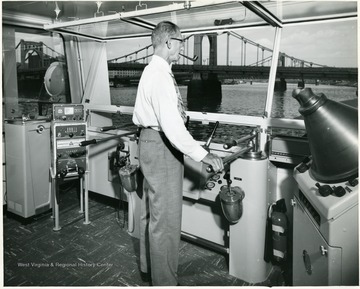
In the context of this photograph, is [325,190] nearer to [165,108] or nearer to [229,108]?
[165,108]

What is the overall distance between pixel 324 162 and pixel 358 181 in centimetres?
15

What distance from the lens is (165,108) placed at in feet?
5.20

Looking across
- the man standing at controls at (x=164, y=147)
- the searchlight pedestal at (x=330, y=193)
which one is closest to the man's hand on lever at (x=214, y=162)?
the man standing at controls at (x=164, y=147)

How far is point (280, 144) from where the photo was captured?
2.23 metres

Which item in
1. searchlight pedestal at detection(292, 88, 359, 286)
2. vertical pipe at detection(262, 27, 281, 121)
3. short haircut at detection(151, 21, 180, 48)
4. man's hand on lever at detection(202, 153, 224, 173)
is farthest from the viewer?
vertical pipe at detection(262, 27, 281, 121)

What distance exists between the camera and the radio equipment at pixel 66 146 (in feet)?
9.05

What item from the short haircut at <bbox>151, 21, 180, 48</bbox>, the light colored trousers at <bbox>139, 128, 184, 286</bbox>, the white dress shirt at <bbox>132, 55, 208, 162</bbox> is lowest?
the light colored trousers at <bbox>139, 128, 184, 286</bbox>

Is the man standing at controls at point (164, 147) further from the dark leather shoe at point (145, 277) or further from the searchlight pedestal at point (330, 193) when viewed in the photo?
the searchlight pedestal at point (330, 193)

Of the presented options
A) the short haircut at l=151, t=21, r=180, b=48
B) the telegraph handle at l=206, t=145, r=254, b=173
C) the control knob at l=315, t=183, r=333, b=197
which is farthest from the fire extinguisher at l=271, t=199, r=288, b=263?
the short haircut at l=151, t=21, r=180, b=48

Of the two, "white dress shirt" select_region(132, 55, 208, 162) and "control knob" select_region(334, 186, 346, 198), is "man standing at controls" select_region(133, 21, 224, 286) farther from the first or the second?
"control knob" select_region(334, 186, 346, 198)

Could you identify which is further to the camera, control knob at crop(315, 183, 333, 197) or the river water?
the river water

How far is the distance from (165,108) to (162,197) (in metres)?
0.52

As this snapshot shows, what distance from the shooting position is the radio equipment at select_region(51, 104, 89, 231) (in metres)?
2.76

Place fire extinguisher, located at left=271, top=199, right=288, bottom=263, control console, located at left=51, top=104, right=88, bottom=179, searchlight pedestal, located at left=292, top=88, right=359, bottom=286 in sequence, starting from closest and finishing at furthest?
searchlight pedestal, located at left=292, top=88, right=359, bottom=286 < fire extinguisher, located at left=271, top=199, right=288, bottom=263 < control console, located at left=51, top=104, right=88, bottom=179
